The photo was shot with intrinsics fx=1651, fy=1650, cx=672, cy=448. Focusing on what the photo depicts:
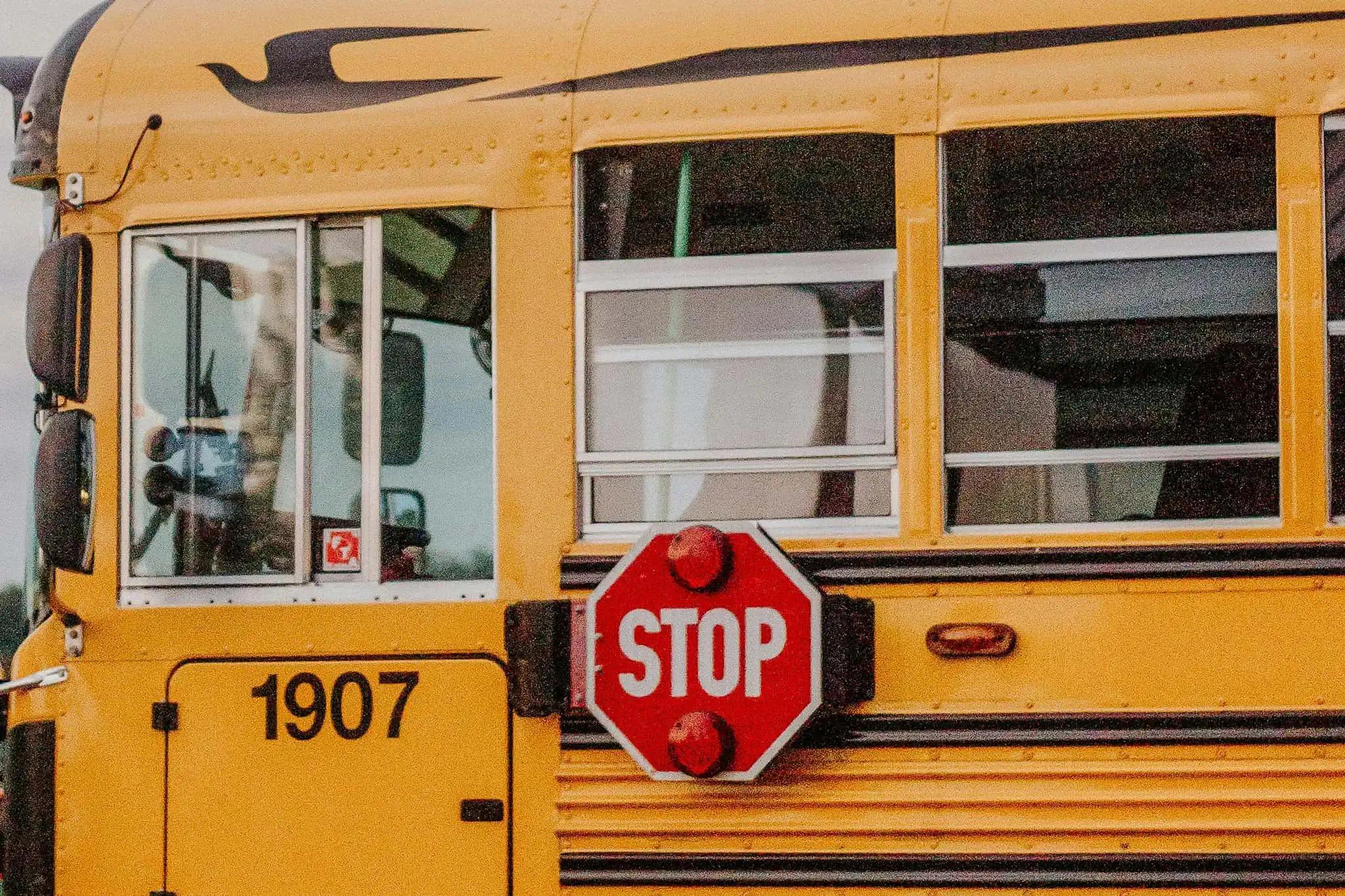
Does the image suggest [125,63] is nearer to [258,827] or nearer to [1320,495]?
[258,827]

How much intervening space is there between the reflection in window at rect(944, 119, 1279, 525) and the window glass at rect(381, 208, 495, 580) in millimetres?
991

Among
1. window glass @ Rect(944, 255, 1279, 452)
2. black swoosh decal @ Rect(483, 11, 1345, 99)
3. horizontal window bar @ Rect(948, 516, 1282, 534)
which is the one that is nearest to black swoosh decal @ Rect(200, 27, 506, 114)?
black swoosh decal @ Rect(483, 11, 1345, 99)

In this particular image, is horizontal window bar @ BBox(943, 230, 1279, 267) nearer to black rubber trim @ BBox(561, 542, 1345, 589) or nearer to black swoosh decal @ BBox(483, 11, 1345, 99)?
black swoosh decal @ BBox(483, 11, 1345, 99)

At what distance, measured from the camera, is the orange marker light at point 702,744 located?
320 centimetres

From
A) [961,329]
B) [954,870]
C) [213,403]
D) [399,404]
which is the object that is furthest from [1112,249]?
[213,403]

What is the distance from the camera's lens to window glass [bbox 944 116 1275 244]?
3.24 meters

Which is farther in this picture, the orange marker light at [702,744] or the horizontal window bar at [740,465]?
the horizontal window bar at [740,465]

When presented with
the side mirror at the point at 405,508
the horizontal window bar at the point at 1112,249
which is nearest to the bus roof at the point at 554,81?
the horizontal window bar at the point at 1112,249

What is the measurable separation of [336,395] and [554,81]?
2.69ft

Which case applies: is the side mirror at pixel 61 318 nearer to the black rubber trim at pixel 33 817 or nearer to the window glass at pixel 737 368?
the black rubber trim at pixel 33 817

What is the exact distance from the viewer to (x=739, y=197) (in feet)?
11.3

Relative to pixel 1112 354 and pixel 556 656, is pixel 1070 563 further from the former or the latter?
pixel 556 656

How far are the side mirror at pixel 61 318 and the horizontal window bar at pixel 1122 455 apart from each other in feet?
6.06

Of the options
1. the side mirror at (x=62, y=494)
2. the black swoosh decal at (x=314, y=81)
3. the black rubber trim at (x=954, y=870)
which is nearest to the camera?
the black rubber trim at (x=954, y=870)
